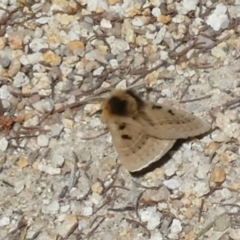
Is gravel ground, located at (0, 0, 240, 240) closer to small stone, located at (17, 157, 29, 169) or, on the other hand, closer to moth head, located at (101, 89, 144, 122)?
small stone, located at (17, 157, 29, 169)

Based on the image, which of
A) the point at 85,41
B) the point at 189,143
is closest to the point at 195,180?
the point at 189,143

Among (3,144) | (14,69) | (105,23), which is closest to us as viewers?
(3,144)

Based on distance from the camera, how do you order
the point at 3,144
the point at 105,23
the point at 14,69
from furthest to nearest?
the point at 105,23 → the point at 14,69 → the point at 3,144

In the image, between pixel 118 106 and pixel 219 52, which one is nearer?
pixel 118 106

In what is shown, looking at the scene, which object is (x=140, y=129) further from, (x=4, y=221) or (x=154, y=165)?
(x=4, y=221)

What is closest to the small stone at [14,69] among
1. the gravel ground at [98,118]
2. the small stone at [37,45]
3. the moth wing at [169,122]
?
the gravel ground at [98,118]

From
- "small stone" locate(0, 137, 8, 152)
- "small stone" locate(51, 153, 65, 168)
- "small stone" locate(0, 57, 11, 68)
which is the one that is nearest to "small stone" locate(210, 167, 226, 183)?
"small stone" locate(51, 153, 65, 168)

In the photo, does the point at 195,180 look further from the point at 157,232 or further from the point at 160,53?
the point at 160,53

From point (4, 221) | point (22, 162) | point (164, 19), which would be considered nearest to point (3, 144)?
point (22, 162)
